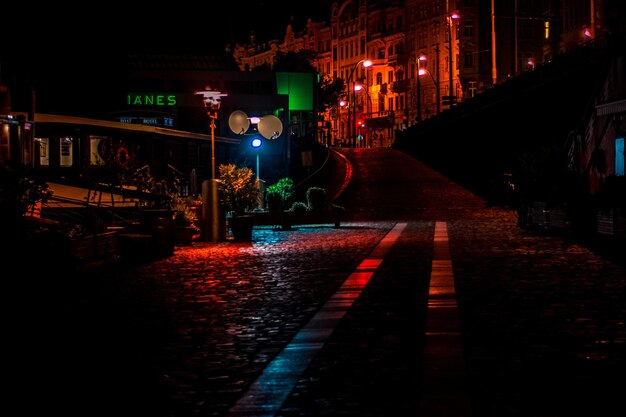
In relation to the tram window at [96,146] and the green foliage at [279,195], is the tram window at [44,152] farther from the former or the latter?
the green foliage at [279,195]

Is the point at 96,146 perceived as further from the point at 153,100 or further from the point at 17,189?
the point at 153,100

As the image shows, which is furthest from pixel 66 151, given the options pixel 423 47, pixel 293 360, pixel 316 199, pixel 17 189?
pixel 423 47

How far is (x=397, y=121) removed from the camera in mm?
133875

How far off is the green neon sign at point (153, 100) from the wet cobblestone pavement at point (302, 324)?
180ft

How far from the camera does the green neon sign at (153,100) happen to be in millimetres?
74188

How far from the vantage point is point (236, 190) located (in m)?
27.3

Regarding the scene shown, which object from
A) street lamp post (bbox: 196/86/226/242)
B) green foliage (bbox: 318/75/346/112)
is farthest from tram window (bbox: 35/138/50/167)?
green foliage (bbox: 318/75/346/112)

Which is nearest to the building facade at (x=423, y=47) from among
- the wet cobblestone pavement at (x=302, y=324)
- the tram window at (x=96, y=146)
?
the tram window at (x=96, y=146)

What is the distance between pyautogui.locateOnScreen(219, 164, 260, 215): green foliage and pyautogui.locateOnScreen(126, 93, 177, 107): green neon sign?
47.1m

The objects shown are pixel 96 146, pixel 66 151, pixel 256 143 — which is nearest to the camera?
pixel 256 143

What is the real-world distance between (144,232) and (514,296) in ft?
32.6

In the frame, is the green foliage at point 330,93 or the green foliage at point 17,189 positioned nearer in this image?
the green foliage at point 17,189

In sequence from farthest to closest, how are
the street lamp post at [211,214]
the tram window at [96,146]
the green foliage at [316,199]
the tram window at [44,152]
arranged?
1. the tram window at [96,146]
2. the tram window at [44,152]
3. the green foliage at [316,199]
4. the street lamp post at [211,214]

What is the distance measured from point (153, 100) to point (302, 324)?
2568 inches
